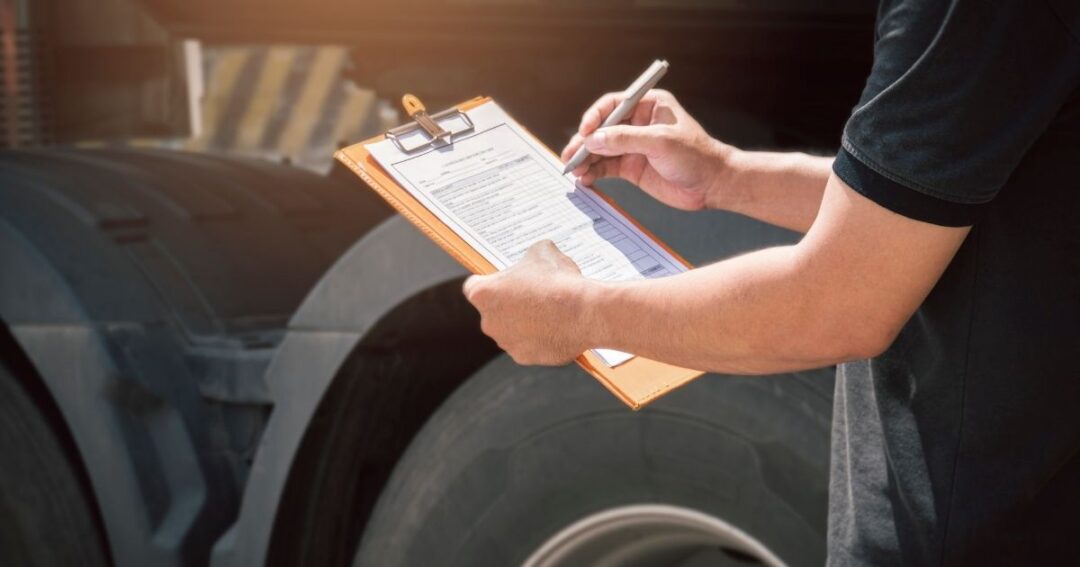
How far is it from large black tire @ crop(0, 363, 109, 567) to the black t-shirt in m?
1.60

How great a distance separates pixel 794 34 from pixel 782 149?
0.77 feet

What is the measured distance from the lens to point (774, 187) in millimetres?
1683

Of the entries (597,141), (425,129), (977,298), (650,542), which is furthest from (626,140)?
(650,542)

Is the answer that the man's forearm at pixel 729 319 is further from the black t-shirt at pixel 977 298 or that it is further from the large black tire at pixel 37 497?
the large black tire at pixel 37 497

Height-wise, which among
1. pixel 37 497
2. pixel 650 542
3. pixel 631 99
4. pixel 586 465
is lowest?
pixel 37 497

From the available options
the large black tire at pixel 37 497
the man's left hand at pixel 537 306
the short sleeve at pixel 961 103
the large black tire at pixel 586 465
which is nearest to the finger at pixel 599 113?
the man's left hand at pixel 537 306

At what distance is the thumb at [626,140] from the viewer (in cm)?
163

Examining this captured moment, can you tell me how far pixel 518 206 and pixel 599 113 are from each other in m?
0.17

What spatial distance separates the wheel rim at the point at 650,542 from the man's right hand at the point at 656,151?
0.48 meters

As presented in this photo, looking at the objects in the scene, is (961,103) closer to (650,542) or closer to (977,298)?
(977,298)

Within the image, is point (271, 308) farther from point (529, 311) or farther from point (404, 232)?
point (529, 311)

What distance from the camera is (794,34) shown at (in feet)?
9.37

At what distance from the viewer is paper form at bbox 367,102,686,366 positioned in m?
1.58

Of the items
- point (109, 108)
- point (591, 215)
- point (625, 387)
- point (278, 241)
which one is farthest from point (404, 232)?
point (109, 108)
